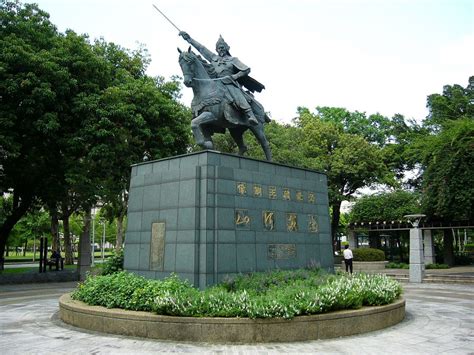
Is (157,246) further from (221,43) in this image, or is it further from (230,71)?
(221,43)

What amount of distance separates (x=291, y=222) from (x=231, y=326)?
15.1ft

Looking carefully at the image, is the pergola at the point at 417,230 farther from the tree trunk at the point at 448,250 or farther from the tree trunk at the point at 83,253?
the tree trunk at the point at 83,253

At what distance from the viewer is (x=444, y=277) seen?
20.6 metres

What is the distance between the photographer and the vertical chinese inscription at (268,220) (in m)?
10.5

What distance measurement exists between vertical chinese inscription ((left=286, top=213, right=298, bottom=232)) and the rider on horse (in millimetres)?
2738

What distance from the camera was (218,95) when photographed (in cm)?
1095

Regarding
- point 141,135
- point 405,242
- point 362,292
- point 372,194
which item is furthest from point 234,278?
point 405,242

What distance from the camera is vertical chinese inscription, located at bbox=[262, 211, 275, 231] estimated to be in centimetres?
1046

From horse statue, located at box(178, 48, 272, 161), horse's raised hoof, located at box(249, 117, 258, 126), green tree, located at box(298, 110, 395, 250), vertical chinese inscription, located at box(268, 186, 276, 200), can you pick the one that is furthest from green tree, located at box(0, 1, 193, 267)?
green tree, located at box(298, 110, 395, 250)

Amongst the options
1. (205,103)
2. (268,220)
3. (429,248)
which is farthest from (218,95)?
(429,248)

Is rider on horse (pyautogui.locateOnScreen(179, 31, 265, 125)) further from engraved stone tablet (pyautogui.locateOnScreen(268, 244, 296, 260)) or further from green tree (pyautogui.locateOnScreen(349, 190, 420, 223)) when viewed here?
green tree (pyautogui.locateOnScreen(349, 190, 420, 223))

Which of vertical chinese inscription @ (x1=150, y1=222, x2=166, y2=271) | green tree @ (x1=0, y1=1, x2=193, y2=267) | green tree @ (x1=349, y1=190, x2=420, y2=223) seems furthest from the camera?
green tree @ (x1=349, y1=190, x2=420, y2=223)

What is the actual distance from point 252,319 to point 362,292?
271 cm

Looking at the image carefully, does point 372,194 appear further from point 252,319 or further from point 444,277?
point 252,319
